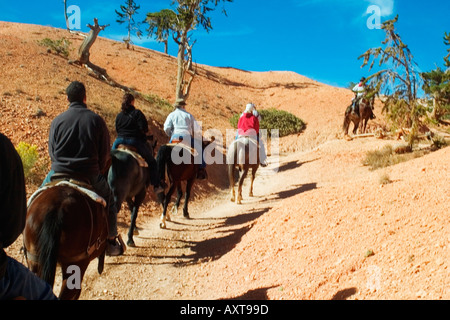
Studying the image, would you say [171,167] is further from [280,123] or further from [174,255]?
[280,123]

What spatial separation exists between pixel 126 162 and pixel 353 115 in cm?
1718

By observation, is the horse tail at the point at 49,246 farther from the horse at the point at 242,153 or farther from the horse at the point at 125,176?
the horse at the point at 242,153

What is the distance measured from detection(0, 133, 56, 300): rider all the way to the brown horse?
4.90ft

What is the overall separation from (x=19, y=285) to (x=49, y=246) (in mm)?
1579

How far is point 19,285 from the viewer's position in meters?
2.62

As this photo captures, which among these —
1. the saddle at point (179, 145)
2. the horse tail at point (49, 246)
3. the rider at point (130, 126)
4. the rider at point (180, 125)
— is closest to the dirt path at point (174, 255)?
the saddle at point (179, 145)

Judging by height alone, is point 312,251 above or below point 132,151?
below

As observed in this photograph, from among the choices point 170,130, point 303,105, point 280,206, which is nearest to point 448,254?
point 280,206

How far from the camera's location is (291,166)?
61.3 ft

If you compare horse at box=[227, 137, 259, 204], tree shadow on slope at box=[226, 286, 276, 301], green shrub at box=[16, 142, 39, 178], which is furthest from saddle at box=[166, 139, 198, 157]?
tree shadow on slope at box=[226, 286, 276, 301]

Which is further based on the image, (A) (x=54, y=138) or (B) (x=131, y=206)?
(B) (x=131, y=206)

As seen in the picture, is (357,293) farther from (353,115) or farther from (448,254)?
(353,115)

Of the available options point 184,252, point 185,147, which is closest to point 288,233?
point 184,252

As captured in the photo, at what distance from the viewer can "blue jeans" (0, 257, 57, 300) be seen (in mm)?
2549
